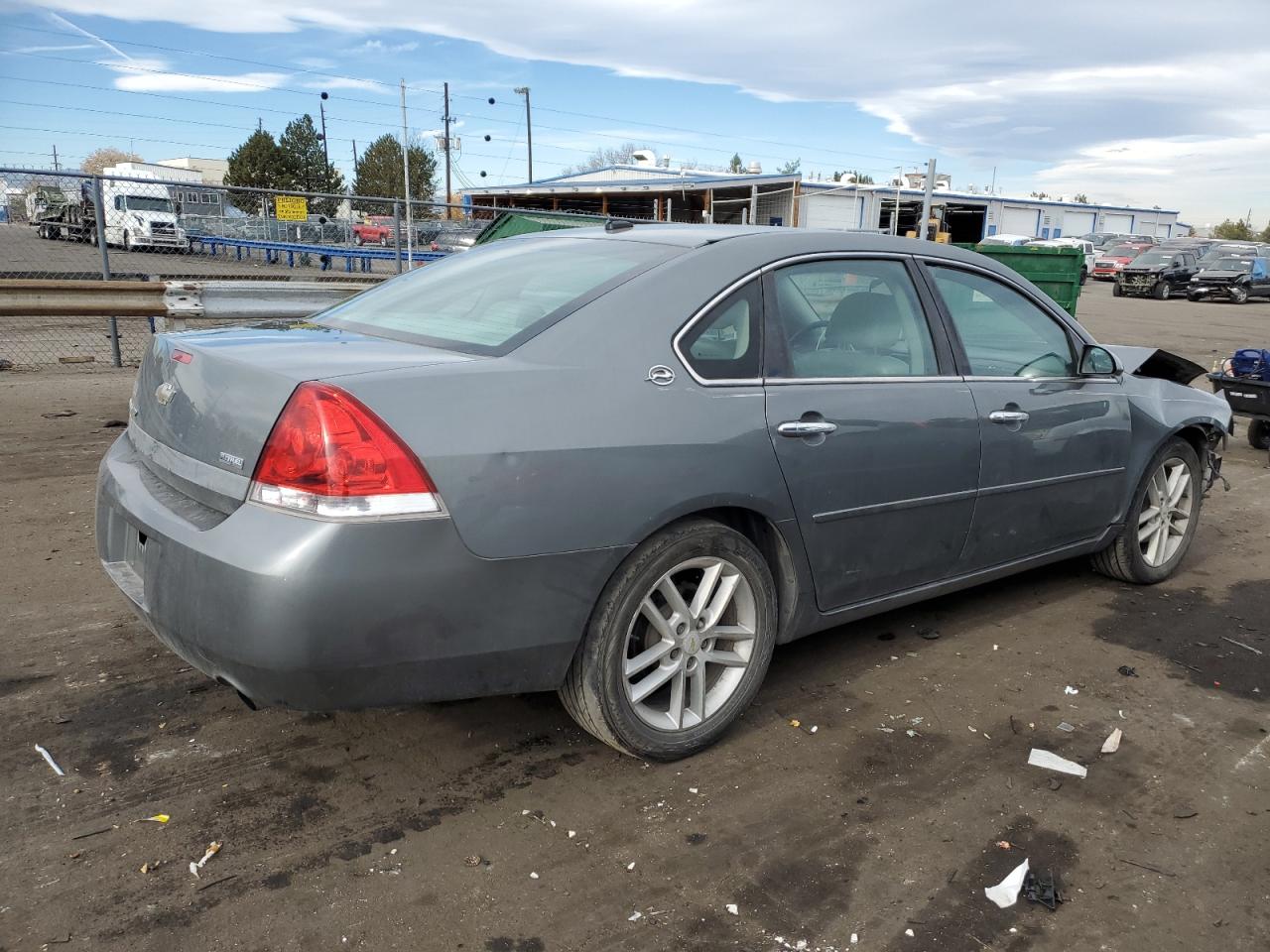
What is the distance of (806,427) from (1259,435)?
24.3ft

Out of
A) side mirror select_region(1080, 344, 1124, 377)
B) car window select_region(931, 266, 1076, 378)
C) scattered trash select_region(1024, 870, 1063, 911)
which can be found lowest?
scattered trash select_region(1024, 870, 1063, 911)

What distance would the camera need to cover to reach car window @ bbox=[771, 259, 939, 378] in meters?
3.35

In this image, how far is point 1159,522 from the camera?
196 inches

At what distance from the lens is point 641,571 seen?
2865 millimetres

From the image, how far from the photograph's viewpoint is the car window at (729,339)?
10.0 ft

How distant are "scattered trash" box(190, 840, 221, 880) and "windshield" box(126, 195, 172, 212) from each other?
1255cm

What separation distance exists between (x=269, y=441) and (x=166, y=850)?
113cm

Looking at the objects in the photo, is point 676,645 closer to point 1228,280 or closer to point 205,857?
point 205,857

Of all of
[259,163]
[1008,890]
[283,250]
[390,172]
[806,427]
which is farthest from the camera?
[390,172]

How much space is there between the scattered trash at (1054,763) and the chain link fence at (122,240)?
852 centimetres

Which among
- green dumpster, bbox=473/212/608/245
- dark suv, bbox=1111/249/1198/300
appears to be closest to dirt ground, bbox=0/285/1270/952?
green dumpster, bbox=473/212/608/245

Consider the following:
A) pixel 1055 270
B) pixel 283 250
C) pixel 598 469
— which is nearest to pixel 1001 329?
pixel 598 469

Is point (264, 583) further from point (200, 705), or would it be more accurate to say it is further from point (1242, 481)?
point (1242, 481)

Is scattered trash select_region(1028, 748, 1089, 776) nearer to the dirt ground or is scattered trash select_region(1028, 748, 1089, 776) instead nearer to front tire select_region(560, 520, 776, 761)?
the dirt ground
